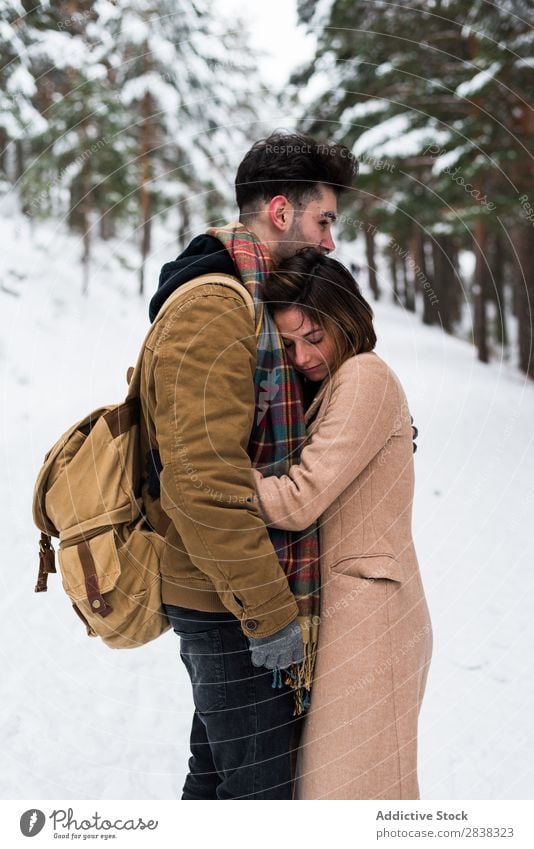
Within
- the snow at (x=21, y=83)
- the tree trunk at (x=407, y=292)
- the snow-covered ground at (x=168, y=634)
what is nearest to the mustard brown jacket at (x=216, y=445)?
the snow-covered ground at (x=168, y=634)

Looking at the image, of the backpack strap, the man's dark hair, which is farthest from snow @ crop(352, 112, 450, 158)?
the backpack strap

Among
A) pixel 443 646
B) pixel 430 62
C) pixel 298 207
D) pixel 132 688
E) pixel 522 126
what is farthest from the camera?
pixel 430 62

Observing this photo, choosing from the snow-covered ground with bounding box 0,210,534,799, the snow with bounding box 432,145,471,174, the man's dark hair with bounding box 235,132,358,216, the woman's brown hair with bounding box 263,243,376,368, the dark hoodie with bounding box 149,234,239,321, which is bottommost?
the snow-covered ground with bounding box 0,210,534,799

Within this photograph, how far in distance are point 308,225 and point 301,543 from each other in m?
0.89

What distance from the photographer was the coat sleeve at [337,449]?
5.48ft

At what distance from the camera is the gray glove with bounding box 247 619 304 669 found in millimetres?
1668

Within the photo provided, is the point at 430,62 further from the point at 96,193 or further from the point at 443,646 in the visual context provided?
the point at 443,646

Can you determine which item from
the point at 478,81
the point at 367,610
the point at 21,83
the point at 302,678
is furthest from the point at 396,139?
the point at 302,678

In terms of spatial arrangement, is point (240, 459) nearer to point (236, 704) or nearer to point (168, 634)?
point (236, 704)

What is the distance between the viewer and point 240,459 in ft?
5.17

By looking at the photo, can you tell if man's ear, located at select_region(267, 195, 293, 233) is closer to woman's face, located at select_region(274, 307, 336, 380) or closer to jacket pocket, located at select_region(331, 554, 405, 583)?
woman's face, located at select_region(274, 307, 336, 380)
